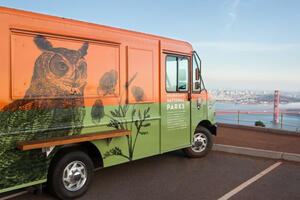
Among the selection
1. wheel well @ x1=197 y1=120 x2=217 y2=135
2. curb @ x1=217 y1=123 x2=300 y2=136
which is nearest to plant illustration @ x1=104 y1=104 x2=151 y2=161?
wheel well @ x1=197 y1=120 x2=217 y2=135

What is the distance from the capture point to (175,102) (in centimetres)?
621

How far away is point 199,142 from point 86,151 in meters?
3.21

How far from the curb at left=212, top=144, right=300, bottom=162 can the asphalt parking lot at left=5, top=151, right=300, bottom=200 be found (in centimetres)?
27

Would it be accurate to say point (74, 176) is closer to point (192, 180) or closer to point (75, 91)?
point (75, 91)

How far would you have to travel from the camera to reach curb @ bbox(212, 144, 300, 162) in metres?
6.62

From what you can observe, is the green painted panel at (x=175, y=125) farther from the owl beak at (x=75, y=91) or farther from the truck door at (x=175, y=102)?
the owl beak at (x=75, y=91)

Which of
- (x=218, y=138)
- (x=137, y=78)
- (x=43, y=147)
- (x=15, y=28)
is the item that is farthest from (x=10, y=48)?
(x=218, y=138)

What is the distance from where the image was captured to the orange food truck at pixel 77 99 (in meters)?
3.81

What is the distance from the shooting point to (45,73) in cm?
415

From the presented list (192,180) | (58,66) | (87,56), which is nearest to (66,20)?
(87,56)

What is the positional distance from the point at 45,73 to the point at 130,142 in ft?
6.75

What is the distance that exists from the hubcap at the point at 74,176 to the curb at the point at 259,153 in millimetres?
4435

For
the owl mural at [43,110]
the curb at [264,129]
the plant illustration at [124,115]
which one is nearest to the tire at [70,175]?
the owl mural at [43,110]

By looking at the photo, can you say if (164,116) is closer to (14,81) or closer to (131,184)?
(131,184)
